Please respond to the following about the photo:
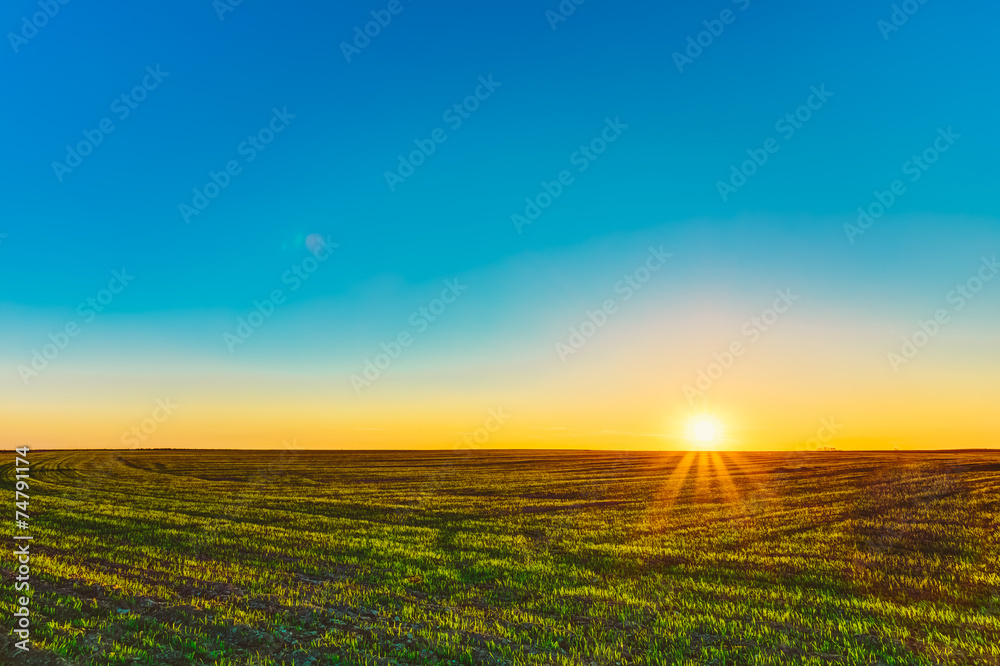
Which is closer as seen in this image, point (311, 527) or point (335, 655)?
point (335, 655)

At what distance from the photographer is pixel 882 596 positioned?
596 inches

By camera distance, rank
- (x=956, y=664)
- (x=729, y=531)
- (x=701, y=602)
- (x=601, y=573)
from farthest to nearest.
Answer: (x=729, y=531) < (x=601, y=573) < (x=701, y=602) < (x=956, y=664)

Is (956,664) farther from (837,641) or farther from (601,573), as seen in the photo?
(601,573)

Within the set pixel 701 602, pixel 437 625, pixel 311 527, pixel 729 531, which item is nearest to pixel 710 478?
pixel 729 531

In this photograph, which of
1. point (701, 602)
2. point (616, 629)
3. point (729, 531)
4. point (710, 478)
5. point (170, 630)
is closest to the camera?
point (170, 630)

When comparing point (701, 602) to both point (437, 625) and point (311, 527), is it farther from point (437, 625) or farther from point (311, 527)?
point (311, 527)

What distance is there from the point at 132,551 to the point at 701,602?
1835 centimetres

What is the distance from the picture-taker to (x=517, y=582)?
55.1ft

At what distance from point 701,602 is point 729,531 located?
39.8ft

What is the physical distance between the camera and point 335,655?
10.6 m

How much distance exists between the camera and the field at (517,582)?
36.0 ft

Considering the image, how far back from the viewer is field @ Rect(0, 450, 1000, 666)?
432 inches

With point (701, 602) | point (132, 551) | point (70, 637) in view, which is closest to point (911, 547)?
point (701, 602)

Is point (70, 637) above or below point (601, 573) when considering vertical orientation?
above
